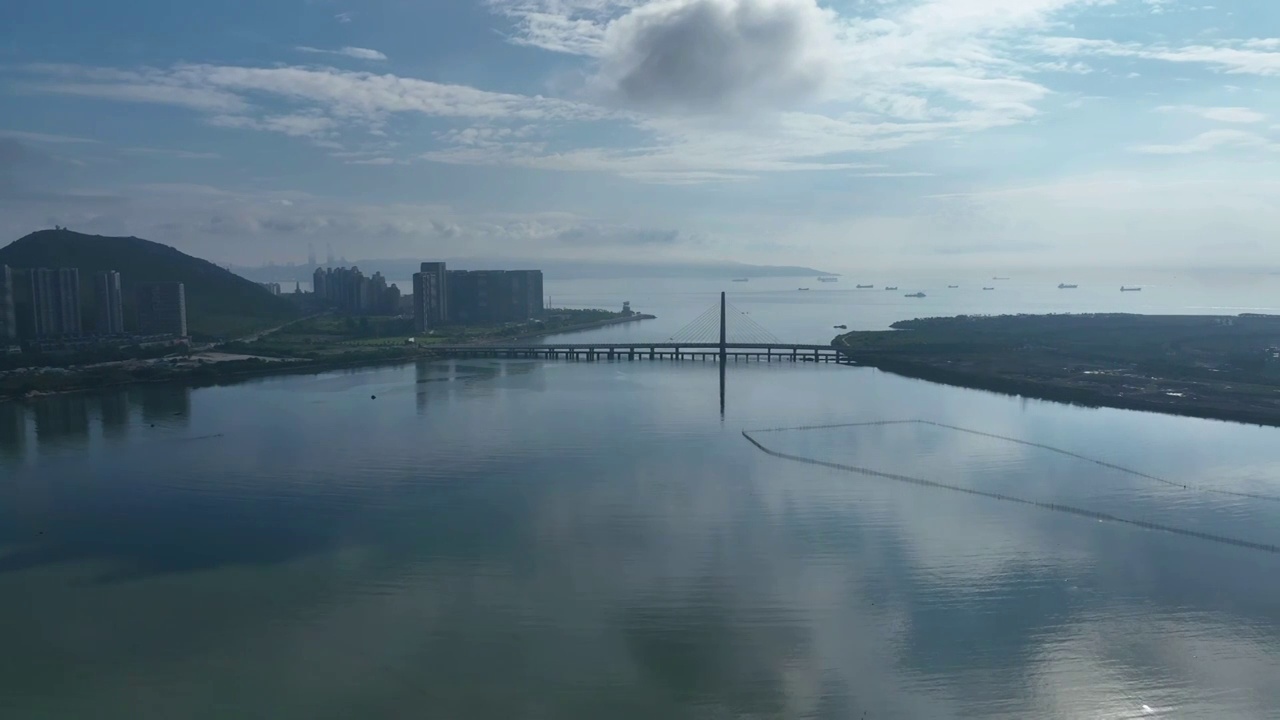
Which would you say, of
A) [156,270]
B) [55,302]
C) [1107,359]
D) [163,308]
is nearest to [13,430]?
[55,302]

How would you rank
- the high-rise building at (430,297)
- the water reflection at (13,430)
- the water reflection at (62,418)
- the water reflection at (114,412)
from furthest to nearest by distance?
the high-rise building at (430,297)
the water reflection at (114,412)
the water reflection at (62,418)
the water reflection at (13,430)

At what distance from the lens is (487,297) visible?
76.6 ft

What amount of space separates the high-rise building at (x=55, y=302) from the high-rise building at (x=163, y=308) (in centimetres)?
106

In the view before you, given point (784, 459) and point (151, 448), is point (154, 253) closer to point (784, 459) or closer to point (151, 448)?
point (151, 448)

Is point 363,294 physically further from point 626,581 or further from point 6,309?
point 626,581

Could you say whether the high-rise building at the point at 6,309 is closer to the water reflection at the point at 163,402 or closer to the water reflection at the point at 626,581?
the water reflection at the point at 163,402

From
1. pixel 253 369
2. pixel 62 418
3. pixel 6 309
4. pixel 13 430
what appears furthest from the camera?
pixel 6 309

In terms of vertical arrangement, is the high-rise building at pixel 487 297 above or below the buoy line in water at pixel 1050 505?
above

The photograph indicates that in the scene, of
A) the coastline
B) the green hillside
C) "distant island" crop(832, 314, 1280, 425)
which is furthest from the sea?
the green hillside

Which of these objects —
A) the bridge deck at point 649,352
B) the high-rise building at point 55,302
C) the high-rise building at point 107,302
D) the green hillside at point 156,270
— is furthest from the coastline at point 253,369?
the green hillside at point 156,270

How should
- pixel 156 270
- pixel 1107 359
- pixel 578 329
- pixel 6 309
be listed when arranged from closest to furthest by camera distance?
1. pixel 1107 359
2. pixel 6 309
3. pixel 156 270
4. pixel 578 329

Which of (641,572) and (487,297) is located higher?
(487,297)

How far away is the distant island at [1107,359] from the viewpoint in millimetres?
9867

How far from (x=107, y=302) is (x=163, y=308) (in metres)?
0.98
